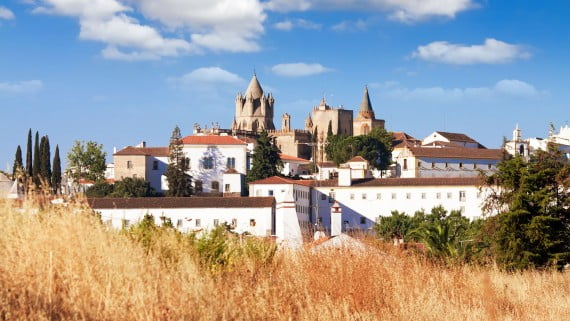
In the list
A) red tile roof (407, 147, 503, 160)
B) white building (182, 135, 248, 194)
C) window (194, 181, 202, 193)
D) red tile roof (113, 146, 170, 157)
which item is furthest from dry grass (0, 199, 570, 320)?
red tile roof (407, 147, 503, 160)

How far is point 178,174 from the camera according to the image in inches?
3558

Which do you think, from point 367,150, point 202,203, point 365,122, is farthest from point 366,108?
point 202,203

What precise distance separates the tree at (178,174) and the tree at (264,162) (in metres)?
5.79

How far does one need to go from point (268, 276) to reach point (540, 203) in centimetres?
1682

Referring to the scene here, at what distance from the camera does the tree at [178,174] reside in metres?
89.6

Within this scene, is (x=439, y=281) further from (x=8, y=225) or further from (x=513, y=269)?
(x=513, y=269)

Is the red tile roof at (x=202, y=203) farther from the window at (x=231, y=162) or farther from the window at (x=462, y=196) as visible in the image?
the window at (x=231, y=162)

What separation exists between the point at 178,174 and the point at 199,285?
79702 millimetres

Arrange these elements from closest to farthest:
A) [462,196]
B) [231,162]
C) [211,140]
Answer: [462,196] → [231,162] → [211,140]

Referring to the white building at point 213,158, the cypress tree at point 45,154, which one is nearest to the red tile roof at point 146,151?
the white building at point 213,158

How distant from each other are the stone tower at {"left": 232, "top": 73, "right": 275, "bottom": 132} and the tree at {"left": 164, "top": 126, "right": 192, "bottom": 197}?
6229 centimetres

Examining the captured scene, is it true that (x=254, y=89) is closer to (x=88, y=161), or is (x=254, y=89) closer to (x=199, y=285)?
(x=88, y=161)

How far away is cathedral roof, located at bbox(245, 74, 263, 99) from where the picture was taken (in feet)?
530

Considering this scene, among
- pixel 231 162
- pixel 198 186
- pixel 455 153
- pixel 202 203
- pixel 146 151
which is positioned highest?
pixel 146 151
